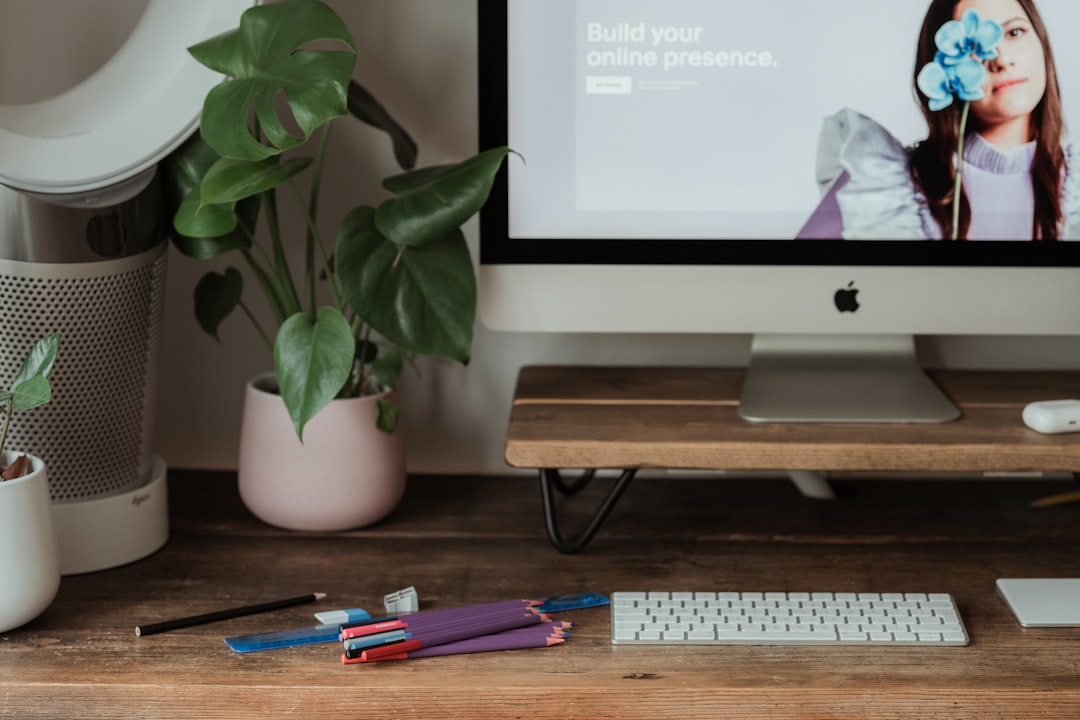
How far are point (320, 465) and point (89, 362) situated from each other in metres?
0.23

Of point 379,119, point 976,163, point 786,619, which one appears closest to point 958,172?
point 976,163

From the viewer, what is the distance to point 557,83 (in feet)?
3.42

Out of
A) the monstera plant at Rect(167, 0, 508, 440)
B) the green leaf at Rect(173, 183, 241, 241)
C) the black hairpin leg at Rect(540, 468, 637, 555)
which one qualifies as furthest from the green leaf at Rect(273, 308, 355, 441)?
the black hairpin leg at Rect(540, 468, 637, 555)

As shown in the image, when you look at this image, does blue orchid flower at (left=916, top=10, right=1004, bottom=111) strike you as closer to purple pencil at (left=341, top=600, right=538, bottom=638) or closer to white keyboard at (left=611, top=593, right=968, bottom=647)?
white keyboard at (left=611, top=593, right=968, bottom=647)

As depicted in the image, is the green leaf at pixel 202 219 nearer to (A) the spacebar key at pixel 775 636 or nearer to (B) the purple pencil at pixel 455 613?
(B) the purple pencil at pixel 455 613

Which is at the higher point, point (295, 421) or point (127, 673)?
point (295, 421)

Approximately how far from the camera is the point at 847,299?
108cm

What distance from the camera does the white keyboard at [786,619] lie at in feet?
2.89

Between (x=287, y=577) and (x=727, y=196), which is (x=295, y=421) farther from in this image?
(x=727, y=196)

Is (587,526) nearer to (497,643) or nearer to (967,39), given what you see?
(497,643)

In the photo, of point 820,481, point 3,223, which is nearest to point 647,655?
point 820,481

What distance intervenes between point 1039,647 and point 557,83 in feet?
2.06

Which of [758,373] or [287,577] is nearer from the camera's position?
[287,577]

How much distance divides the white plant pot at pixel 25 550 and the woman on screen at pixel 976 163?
2.31 ft
